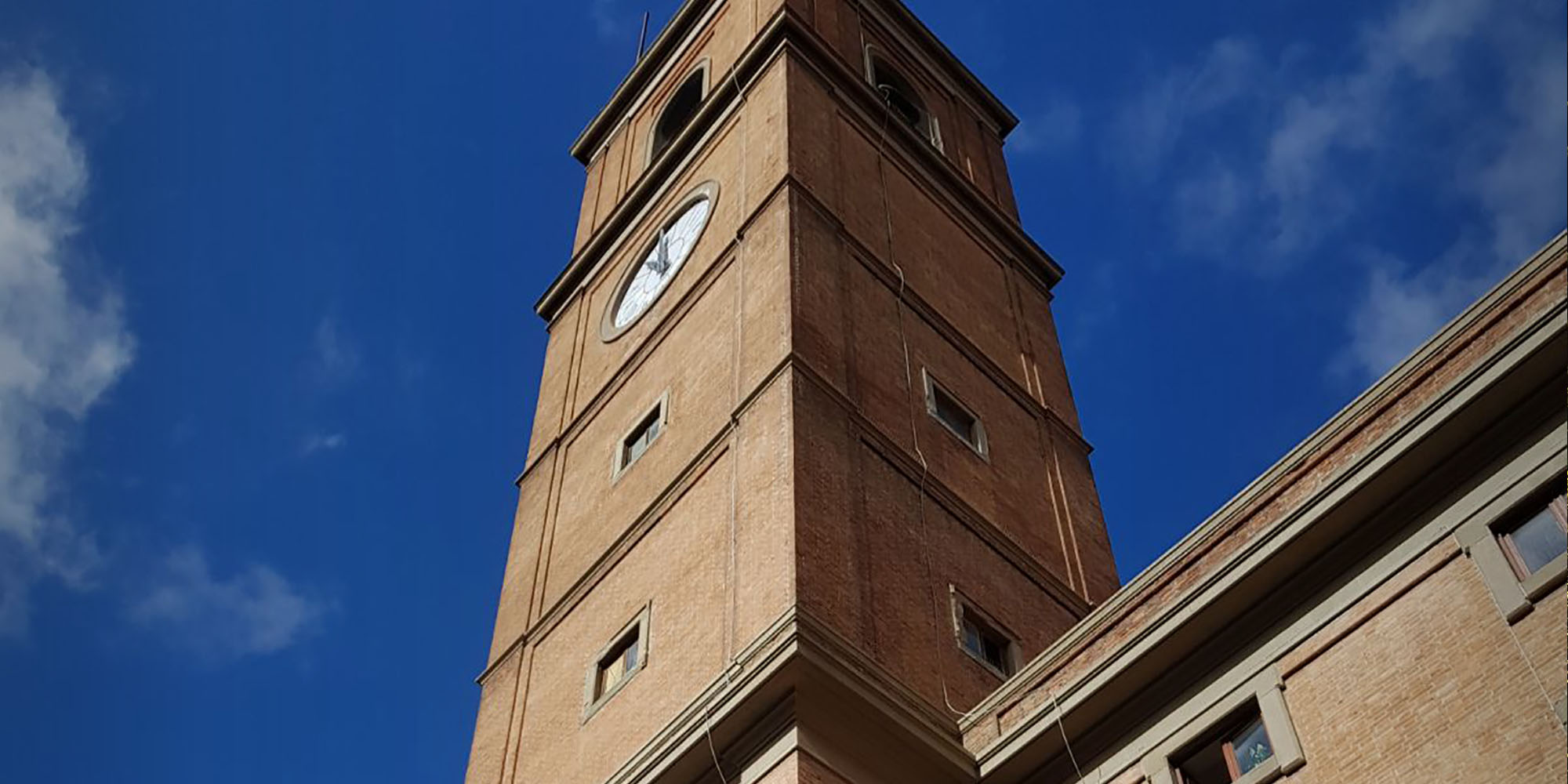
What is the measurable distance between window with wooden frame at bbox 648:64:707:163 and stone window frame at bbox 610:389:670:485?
10.7 metres

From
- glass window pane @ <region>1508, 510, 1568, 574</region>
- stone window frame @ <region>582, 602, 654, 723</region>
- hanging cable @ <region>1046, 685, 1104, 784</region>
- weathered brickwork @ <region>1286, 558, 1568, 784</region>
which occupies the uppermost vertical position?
A: stone window frame @ <region>582, 602, 654, 723</region>

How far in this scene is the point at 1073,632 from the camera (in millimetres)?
16328

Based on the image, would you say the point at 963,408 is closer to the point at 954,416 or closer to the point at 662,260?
the point at 954,416

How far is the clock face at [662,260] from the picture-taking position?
26.6 metres

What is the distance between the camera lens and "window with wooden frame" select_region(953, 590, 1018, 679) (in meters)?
19.1

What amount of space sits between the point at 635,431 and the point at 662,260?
15.3 ft

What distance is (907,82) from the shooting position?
33844 mm

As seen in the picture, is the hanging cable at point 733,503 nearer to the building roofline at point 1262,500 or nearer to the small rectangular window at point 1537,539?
the building roofline at point 1262,500

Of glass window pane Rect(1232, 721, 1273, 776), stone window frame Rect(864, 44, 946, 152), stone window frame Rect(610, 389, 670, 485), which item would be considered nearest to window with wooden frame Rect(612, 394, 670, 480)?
stone window frame Rect(610, 389, 670, 485)

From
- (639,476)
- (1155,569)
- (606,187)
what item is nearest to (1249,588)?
(1155,569)

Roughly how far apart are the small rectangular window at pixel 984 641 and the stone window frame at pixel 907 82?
46.6 feet

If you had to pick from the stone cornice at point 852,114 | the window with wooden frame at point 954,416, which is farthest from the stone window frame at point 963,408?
the stone cornice at point 852,114

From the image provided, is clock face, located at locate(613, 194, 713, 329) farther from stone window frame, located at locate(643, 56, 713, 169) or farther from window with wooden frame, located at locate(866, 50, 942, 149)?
window with wooden frame, located at locate(866, 50, 942, 149)

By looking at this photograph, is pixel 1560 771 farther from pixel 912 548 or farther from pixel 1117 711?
pixel 912 548
